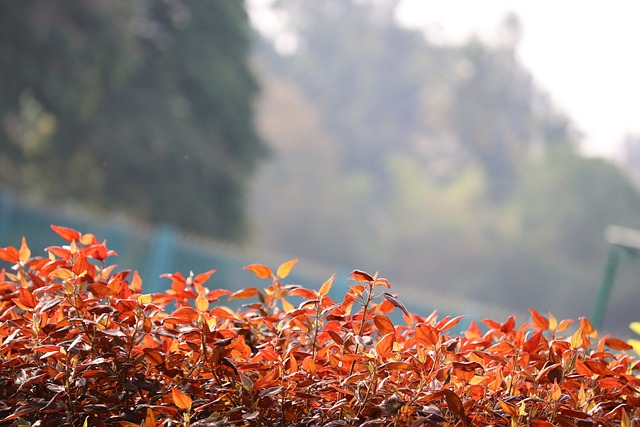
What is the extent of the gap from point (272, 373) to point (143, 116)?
47.6 ft

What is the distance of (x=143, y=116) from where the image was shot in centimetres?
1540

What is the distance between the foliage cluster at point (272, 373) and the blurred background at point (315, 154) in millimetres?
3702

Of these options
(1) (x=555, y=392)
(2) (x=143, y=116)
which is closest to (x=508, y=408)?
(1) (x=555, y=392)

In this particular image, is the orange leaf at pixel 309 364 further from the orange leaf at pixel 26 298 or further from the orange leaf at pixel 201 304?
the orange leaf at pixel 26 298

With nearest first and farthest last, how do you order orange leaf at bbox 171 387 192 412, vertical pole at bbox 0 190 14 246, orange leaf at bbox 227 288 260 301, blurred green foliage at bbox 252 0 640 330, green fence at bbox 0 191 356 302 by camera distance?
Answer: orange leaf at bbox 171 387 192 412, orange leaf at bbox 227 288 260 301, green fence at bbox 0 191 356 302, vertical pole at bbox 0 190 14 246, blurred green foliage at bbox 252 0 640 330

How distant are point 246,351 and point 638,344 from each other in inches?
35.8

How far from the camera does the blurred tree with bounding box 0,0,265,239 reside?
13.6 metres

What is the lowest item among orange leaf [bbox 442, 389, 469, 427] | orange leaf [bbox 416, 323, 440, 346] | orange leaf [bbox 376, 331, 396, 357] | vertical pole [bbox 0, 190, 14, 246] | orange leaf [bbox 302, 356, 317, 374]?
orange leaf [bbox 442, 389, 469, 427]

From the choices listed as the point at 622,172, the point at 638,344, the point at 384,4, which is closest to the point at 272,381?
the point at 638,344

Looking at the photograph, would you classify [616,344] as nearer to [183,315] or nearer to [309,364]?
[309,364]

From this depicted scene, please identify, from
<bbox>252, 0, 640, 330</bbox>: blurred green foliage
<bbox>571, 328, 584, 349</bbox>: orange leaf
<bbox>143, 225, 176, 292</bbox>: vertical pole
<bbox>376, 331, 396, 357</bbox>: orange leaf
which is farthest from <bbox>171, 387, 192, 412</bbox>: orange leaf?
<bbox>252, 0, 640, 330</bbox>: blurred green foliage

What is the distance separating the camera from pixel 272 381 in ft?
4.31

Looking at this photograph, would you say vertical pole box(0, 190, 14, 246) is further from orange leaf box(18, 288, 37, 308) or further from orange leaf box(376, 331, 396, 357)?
orange leaf box(376, 331, 396, 357)

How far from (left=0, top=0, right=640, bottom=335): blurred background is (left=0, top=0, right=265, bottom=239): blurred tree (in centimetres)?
3
